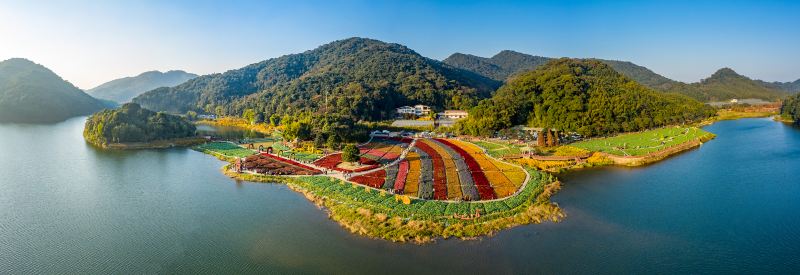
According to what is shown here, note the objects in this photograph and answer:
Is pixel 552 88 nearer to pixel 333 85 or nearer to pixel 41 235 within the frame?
pixel 333 85

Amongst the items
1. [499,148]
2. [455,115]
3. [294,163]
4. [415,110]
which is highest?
[415,110]

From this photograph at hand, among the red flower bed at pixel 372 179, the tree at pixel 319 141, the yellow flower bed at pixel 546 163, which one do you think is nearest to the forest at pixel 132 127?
the tree at pixel 319 141

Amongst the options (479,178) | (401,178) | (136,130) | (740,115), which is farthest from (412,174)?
(740,115)

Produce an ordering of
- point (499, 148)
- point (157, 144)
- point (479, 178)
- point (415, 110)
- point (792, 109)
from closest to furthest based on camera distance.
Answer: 1. point (479, 178)
2. point (499, 148)
3. point (157, 144)
4. point (792, 109)
5. point (415, 110)

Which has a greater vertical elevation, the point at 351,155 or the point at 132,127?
the point at 132,127

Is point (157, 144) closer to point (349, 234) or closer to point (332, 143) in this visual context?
point (332, 143)

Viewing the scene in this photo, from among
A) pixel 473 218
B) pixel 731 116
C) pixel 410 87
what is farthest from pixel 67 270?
pixel 731 116

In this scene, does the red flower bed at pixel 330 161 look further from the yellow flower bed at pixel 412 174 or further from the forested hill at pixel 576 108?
the forested hill at pixel 576 108
